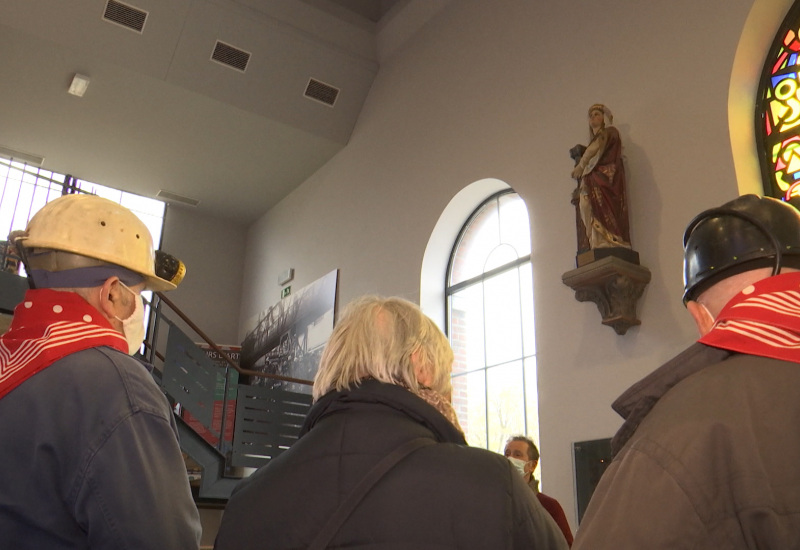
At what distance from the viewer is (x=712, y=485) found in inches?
45.2

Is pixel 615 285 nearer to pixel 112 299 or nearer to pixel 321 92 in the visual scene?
pixel 112 299

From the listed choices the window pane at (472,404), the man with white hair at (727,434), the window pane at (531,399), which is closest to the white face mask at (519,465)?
the man with white hair at (727,434)

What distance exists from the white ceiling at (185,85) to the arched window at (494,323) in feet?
10.1

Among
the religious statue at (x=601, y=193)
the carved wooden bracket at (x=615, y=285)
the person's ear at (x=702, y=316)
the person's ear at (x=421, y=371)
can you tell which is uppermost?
the religious statue at (x=601, y=193)

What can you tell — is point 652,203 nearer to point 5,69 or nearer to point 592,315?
point 592,315

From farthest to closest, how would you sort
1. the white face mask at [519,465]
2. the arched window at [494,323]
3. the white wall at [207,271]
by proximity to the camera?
the white wall at [207,271], the arched window at [494,323], the white face mask at [519,465]

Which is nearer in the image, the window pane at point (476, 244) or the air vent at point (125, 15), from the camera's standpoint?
the window pane at point (476, 244)

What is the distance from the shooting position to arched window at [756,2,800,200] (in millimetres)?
5281

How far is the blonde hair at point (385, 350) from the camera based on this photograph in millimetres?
1809

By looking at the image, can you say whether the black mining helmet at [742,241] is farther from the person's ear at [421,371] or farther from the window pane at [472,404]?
the window pane at [472,404]

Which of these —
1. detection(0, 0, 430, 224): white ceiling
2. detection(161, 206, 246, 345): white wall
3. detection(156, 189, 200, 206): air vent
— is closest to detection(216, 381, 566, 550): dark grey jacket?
detection(0, 0, 430, 224): white ceiling

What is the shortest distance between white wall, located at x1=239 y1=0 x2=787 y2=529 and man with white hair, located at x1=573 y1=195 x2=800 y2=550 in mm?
4070

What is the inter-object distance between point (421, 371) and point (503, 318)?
5678 mm

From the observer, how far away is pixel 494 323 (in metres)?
7.54
